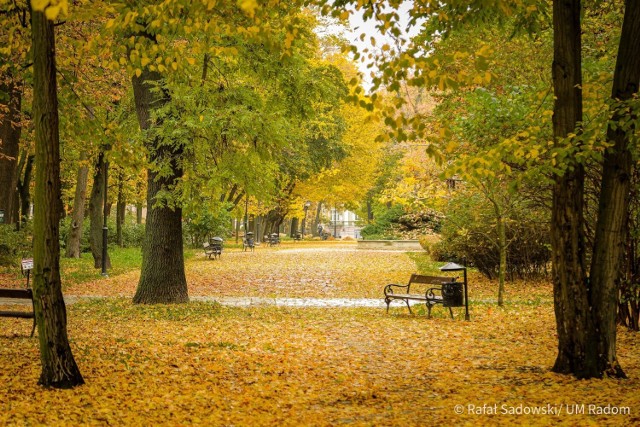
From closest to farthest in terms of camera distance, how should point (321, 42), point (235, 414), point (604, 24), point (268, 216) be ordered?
point (235, 414) < point (604, 24) < point (321, 42) < point (268, 216)

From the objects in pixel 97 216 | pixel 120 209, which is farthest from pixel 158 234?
pixel 120 209

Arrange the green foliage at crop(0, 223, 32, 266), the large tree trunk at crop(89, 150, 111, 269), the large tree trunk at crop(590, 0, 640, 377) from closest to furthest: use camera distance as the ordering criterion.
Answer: the large tree trunk at crop(590, 0, 640, 377), the green foliage at crop(0, 223, 32, 266), the large tree trunk at crop(89, 150, 111, 269)

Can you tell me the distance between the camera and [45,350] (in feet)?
19.5

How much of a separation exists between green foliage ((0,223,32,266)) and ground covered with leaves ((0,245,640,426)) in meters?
4.22

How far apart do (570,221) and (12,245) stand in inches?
Answer: 568

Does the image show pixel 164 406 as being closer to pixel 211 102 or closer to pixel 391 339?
pixel 391 339

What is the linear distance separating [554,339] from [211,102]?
23.6ft

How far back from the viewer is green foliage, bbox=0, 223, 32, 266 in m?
16.2

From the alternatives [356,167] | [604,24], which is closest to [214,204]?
[604,24]

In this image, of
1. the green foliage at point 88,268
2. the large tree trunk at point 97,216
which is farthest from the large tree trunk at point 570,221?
the large tree trunk at point 97,216

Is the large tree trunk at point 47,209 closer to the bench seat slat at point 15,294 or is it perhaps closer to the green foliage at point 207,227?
the bench seat slat at point 15,294

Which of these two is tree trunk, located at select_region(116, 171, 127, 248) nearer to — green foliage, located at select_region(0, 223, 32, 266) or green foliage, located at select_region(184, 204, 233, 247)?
green foliage, located at select_region(184, 204, 233, 247)

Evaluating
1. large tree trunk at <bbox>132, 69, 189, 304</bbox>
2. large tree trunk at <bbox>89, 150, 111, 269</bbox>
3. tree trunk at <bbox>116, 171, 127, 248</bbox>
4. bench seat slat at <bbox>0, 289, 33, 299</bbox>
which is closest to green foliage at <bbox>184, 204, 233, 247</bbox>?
tree trunk at <bbox>116, 171, 127, 248</bbox>

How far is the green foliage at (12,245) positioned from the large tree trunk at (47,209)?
1152 cm
